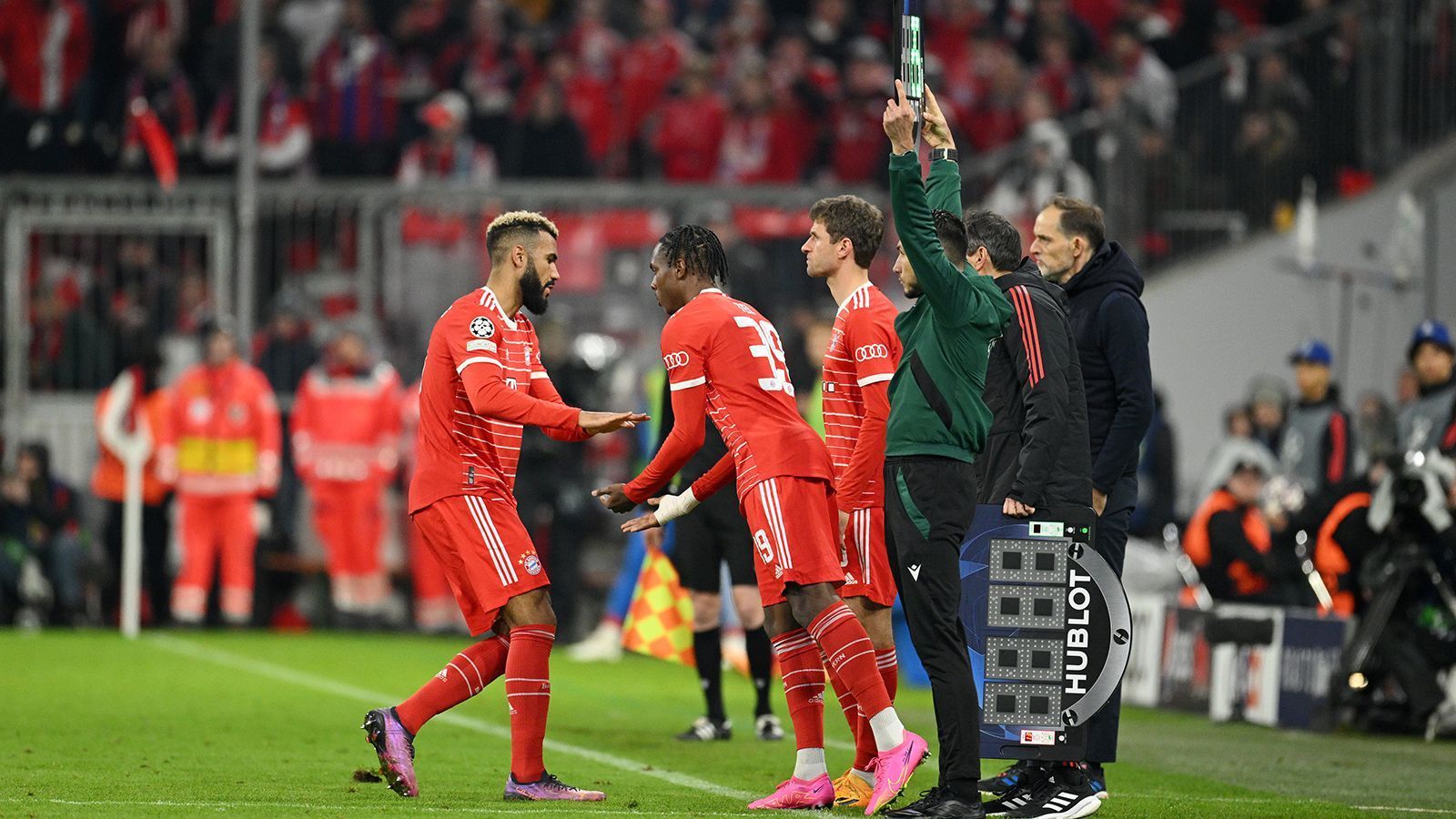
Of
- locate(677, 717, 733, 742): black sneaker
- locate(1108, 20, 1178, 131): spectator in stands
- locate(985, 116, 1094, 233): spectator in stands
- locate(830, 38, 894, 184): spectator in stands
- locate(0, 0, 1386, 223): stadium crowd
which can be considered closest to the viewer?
locate(677, 717, 733, 742): black sneaker

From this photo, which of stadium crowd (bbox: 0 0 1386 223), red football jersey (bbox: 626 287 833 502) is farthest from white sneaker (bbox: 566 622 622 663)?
red football jersey (bbox: 626 287 833 502)

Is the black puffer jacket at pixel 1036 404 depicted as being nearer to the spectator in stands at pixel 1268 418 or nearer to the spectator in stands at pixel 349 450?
the spectator in stands at pixel 1268 418

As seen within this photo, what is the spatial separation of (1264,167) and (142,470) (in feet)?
33.4

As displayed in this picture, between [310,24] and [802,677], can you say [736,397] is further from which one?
[310,24]

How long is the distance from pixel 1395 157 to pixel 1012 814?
13.6m

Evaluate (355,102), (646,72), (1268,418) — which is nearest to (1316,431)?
(1268,418)

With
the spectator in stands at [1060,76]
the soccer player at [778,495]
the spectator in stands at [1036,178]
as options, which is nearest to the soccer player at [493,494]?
the soccer player at [778,495]

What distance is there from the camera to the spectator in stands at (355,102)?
803 inches

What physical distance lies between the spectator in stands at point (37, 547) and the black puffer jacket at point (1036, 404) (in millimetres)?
11694

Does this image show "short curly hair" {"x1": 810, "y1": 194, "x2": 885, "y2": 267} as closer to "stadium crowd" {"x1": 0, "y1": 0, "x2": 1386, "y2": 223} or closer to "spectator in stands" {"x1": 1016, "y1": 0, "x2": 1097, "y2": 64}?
"stadium crowd" {"x1": 0, "y1": 0, "x2": 1386, "y2": 223}

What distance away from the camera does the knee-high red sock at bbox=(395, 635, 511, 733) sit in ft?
26.2

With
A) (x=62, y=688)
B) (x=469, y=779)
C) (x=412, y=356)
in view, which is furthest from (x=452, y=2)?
(x=469, y=779)

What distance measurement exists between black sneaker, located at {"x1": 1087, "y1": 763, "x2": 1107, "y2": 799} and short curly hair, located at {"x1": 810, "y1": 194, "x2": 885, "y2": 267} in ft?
6.80

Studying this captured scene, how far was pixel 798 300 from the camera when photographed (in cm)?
1878
